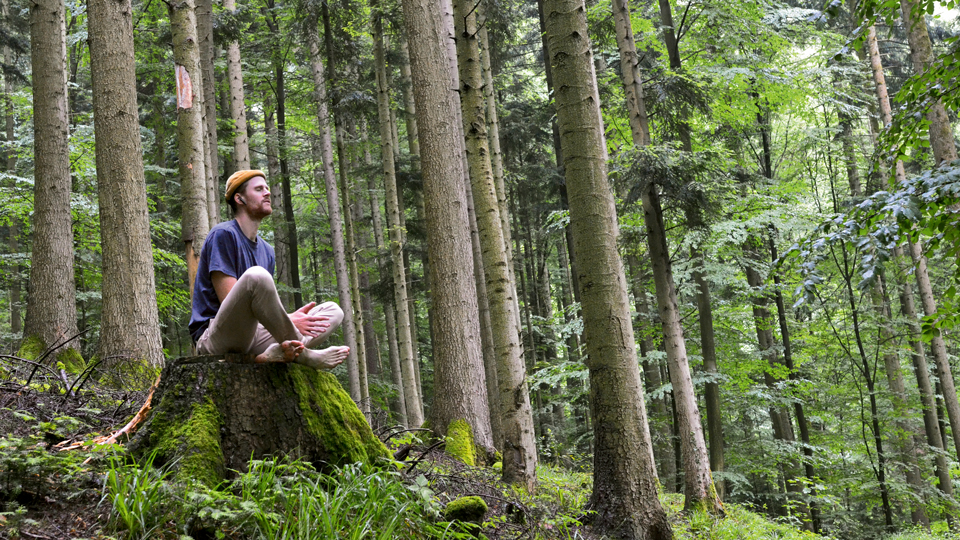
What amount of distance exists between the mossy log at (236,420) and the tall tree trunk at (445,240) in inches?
175

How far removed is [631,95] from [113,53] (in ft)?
22.4

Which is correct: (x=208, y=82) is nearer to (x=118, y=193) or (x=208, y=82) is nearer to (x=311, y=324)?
(x=118, y=193)

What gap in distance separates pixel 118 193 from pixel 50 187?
202cm

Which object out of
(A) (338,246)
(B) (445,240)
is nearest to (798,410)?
(B) (445,240)

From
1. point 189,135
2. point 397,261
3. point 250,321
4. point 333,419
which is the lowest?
point 333,419

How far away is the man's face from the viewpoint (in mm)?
3818

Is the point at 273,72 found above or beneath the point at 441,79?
above

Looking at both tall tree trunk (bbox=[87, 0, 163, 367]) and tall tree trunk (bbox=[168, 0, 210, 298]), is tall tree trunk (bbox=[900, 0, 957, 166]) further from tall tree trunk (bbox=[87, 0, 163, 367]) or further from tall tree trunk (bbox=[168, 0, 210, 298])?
tall tree trunk (bbox=[87, 0, 163, 367])

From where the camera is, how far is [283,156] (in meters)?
17.0

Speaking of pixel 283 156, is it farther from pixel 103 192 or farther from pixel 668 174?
pixel 668 174

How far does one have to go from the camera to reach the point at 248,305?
328 cm

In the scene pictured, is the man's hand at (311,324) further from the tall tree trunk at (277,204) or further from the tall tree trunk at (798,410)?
the tall tree trunk at (798,410)

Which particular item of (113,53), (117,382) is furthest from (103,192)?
(117,382)

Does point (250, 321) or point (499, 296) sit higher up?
point (499, 296)
